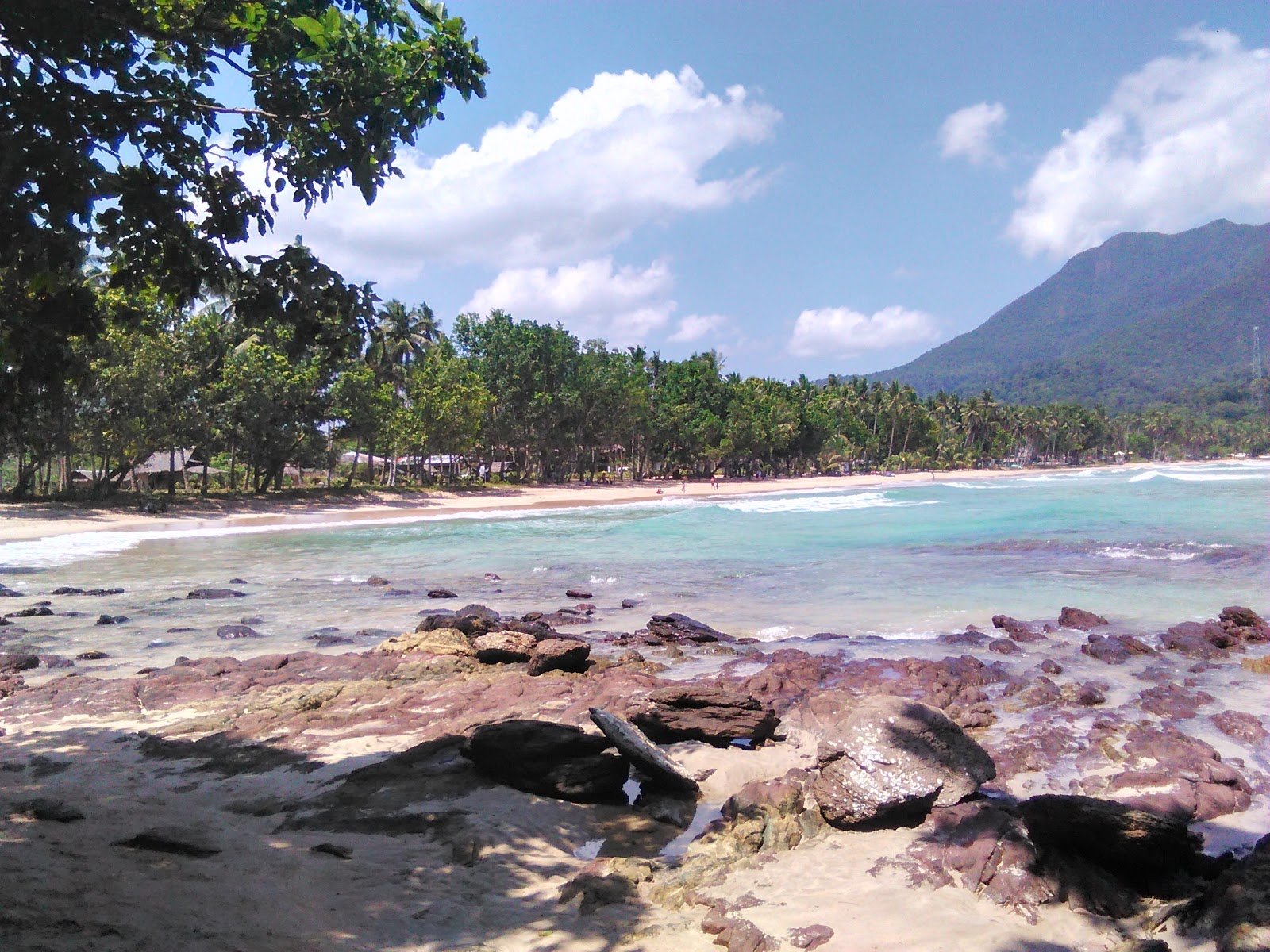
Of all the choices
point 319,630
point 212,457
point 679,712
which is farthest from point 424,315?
point 679,712

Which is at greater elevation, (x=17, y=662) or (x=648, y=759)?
(x=648, y=759)

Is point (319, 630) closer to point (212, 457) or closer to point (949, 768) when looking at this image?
point (949, 768)

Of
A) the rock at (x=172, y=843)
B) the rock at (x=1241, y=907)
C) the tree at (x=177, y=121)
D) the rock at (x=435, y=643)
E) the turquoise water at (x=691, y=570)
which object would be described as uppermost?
the tree at (x=177, y=121)

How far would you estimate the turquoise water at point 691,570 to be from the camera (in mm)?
13789

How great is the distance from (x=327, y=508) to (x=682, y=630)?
32074 mm

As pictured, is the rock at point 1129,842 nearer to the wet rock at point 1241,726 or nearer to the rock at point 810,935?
the rock at point 810,935

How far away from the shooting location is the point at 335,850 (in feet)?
16.3

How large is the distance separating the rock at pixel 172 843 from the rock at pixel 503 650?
17.7 feet

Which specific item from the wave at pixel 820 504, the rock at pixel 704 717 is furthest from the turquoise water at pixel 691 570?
the wave at pixel 820 504

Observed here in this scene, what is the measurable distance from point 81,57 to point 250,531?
2961 cm

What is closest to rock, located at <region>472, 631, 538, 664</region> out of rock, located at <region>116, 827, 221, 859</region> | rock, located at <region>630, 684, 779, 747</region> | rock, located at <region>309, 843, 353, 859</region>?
rock, located at <region>630, 684, 779, 747</region>

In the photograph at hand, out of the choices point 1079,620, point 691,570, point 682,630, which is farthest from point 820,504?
point 682,630

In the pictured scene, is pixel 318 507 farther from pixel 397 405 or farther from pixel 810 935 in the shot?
pixel 810 935

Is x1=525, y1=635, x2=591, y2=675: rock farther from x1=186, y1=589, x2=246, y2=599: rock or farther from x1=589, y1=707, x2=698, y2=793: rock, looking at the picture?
x1=186, y1=589, x2=246, y2=599: rock
